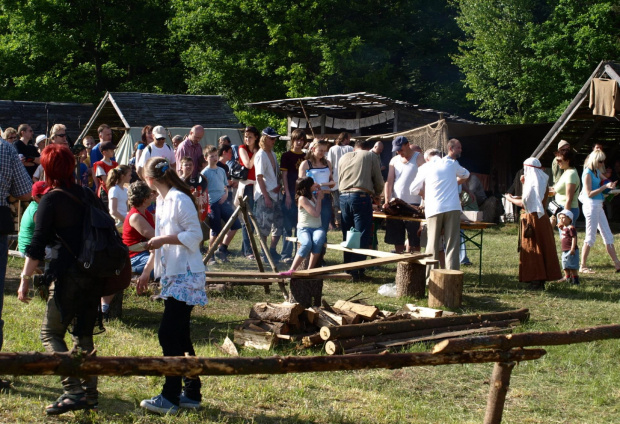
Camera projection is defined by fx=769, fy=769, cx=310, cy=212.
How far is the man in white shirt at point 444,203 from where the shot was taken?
9.45 metres

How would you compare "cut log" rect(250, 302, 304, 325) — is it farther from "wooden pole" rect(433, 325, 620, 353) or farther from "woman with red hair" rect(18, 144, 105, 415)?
"wooden pole" rect(433, 325, 620, 353)

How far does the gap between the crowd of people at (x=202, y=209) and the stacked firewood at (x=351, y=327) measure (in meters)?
0.99

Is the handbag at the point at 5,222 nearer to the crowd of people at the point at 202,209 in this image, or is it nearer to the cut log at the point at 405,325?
the crowd of people at the point at 202,209

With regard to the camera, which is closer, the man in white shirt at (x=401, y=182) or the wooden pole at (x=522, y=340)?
the wooden pole at (x=522, y=340)

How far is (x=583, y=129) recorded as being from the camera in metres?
17.9

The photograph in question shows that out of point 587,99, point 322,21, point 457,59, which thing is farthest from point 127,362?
point 322,21

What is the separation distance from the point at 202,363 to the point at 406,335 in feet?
12.0

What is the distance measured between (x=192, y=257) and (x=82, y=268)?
69cm

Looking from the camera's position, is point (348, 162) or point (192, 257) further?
point (348, 162)

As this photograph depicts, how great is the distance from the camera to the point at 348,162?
35.0 feet

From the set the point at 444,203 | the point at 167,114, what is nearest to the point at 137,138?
the point at 167,114

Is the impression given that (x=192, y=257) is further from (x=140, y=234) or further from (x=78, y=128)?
(x=78, y=128)

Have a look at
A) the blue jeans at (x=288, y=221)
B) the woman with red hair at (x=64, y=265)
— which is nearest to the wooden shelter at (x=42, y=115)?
the blue jeans at (x=288, y=221)

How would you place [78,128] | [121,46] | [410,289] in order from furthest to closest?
[121,46] < [78,128] < [410,289]
